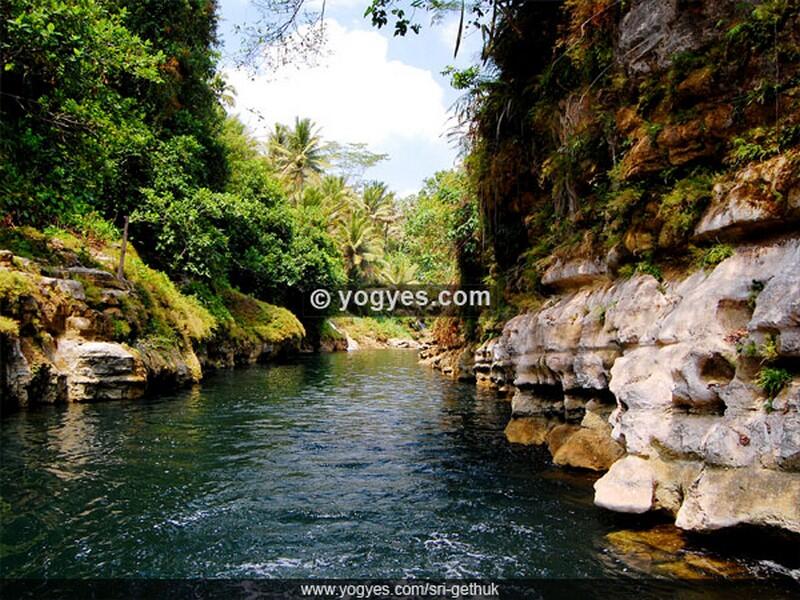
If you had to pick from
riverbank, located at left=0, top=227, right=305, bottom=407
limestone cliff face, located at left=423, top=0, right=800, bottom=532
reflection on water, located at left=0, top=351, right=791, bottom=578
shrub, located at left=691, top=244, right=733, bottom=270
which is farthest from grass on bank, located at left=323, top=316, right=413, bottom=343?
shrub, located at left=691, top=244, right=733, bottom=270

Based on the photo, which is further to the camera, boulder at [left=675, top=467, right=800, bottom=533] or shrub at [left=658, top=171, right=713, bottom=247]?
shrub at [left=658, top=171, right=713, bottom=247]

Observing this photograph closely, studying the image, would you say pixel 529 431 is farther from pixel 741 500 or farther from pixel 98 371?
pixel 98 371

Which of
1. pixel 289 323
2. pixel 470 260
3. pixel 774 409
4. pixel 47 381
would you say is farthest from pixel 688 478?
pixel 289 323

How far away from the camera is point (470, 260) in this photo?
2036 centimetres

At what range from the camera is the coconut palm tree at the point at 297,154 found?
4731 cm

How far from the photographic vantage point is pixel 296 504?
22.3 feet

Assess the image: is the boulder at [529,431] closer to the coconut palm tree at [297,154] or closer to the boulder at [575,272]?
the boulder at [575,272]

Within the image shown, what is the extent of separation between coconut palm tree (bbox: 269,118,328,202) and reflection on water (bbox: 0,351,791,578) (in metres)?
37.8

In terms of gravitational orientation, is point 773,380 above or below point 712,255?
below

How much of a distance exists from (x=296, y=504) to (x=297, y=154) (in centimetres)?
4439

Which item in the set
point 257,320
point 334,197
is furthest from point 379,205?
point 257,320

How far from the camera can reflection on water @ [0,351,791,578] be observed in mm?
5113

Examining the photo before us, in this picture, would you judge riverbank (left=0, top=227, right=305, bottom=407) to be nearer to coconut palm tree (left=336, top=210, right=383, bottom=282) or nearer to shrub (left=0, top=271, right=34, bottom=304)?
shrub (left=0, top=271, right=34, bottom=304)

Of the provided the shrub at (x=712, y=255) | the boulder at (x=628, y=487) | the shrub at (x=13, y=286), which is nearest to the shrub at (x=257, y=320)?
the shrub at (x=13, y=286)
